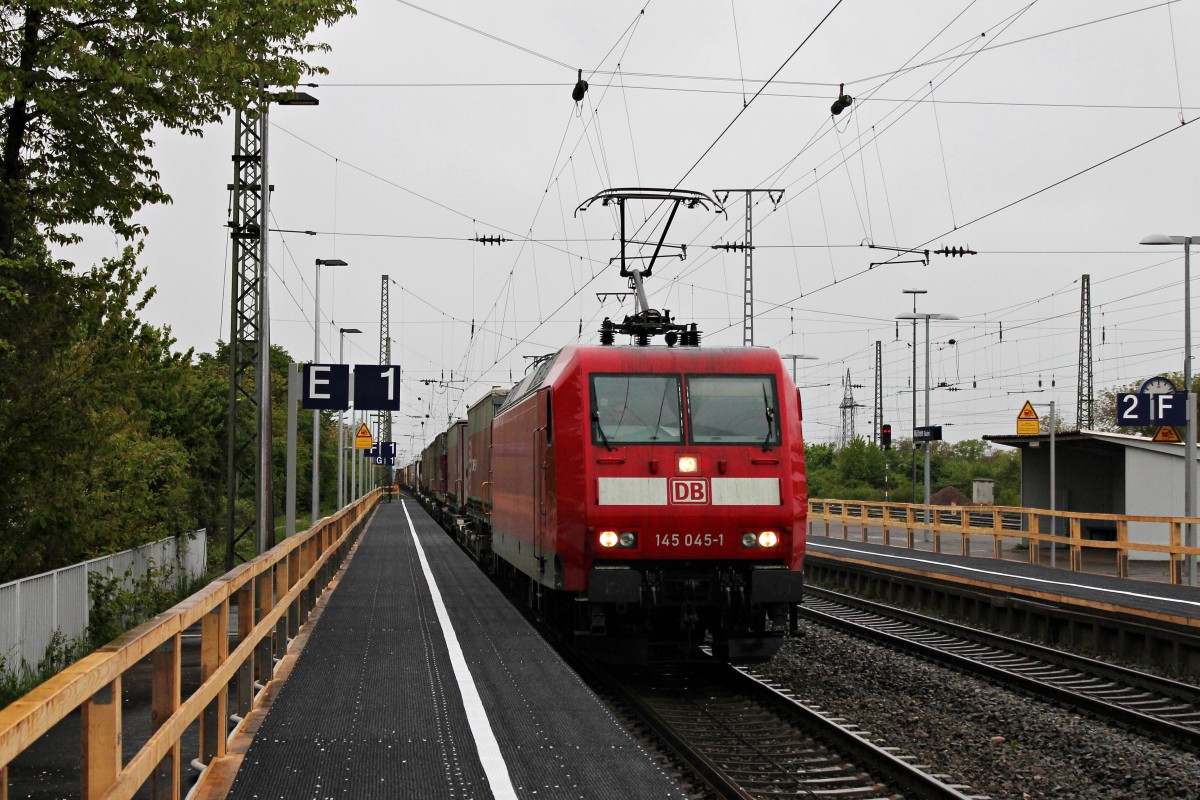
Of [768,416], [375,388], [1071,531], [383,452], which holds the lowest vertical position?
[1071,531]

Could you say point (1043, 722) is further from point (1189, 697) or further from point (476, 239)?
point (476, 239)

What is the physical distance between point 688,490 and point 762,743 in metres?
2.57

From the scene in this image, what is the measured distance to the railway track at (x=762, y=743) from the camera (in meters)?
7.70

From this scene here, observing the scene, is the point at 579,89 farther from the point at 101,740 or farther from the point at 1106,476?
the point at 1106,476

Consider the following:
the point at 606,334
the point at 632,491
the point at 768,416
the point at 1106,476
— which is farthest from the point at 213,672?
the point at 1106,476

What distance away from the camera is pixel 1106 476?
29062 millimetres

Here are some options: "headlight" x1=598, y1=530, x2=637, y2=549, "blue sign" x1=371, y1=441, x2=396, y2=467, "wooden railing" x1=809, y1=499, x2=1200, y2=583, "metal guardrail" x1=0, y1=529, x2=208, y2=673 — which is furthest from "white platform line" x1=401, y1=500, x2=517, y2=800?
"blue sign" x1=371, y1=441, x2=396, y2=467

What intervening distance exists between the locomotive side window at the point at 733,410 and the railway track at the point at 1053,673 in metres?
3.59

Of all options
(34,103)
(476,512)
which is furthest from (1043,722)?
(476,512)

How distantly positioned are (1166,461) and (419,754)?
22172 mm

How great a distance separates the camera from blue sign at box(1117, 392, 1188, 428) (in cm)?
2047

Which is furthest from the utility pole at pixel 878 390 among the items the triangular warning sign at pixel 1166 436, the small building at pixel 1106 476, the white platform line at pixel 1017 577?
the triangular warning sign at pixel 1166 436

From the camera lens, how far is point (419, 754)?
22.4ft

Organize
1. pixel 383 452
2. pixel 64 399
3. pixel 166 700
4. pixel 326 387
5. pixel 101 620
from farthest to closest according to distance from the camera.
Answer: pixel 383 452
pixel 101 620
pixel 326 387
pixel 64 399
pixel 166 700
